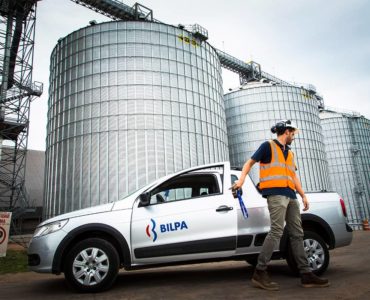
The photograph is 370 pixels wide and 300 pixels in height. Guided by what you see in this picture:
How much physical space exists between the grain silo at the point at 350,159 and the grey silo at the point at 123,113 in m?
21.0

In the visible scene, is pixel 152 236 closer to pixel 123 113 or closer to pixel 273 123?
pixel 123 113

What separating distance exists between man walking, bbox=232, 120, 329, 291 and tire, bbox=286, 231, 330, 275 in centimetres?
59

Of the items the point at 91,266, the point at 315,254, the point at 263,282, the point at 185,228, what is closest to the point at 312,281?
the point at 263,282

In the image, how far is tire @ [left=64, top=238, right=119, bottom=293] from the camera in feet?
12.9

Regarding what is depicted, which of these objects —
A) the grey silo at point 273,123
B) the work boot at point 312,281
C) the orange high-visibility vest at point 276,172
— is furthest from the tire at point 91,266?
the grey silo at point 273,123

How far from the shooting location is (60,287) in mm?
4480

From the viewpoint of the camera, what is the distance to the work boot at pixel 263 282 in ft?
12.0

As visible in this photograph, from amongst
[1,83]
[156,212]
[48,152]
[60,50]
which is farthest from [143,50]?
[156,212]

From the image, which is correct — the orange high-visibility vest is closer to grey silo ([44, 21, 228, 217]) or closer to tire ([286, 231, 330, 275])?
tire ([286, 231, 330, 275])

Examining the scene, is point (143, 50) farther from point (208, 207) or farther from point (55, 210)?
point (208, 207)

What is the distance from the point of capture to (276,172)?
13.0 feet

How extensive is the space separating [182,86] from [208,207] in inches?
611

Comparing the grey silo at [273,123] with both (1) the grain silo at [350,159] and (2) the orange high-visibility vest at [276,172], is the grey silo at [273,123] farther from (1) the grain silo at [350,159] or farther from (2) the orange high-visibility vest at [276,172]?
(2) the orange high-visibility vest at [276,172]

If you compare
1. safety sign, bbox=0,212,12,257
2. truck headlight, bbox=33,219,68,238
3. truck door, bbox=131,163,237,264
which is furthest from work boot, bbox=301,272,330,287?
safety sign, bbox=0,212,12,257
